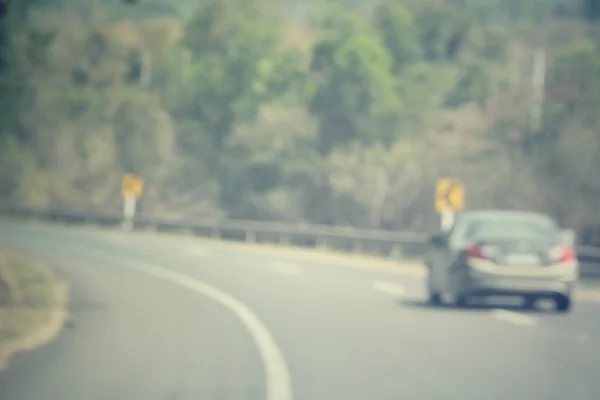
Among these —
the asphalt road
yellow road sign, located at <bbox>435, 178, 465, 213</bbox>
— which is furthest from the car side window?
yellow road sign, located at <bbox>435, 178, 465, 213</bbox>

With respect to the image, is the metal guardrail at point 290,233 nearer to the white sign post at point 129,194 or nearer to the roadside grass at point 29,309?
the white sign post at point 129,194

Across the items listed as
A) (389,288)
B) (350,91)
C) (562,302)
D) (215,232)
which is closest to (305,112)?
(350,91)

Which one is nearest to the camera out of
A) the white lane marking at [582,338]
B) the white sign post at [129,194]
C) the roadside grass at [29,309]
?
the roadside grass at [29,309]

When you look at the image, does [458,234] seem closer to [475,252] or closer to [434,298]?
[475,252]

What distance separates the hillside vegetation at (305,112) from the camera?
2151 inches

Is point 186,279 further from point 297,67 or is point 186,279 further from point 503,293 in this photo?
point 297,67

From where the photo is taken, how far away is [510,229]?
22391mm

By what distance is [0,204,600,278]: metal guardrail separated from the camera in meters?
39.7

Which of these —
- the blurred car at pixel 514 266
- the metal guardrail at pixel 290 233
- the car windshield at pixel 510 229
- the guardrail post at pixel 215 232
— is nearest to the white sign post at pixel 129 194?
the metal guardrail at pixel 290 233

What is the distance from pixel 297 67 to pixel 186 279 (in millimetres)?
48107

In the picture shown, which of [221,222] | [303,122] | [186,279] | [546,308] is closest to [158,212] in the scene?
[303,122]

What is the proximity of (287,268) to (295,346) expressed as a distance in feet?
62.5

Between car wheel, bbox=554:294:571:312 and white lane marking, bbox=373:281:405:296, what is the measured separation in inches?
176

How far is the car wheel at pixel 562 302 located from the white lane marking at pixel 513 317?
1.94ft
